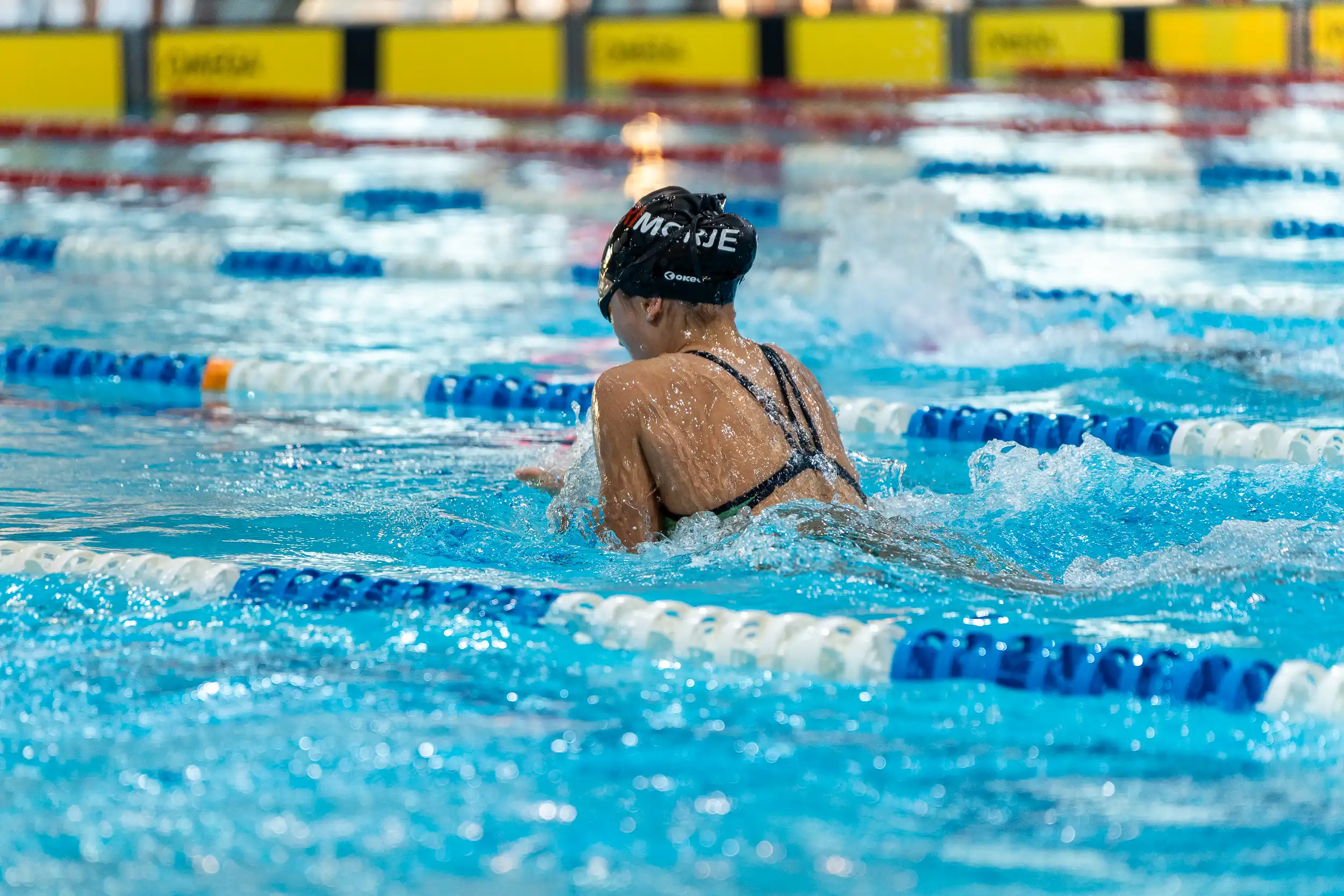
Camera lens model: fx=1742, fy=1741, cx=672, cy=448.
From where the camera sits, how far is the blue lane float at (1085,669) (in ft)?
7.71

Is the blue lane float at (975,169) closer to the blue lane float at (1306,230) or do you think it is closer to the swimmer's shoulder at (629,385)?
the blue lane float at (1306,230)

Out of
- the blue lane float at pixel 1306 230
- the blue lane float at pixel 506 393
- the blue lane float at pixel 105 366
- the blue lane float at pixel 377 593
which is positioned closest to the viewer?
the blue lane float at pixel 377 593

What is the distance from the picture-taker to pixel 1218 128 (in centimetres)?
1109

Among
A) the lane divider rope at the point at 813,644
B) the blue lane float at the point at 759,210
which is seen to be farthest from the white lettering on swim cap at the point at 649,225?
the blue lane float at the point at 759,210

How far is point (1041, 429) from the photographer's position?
422cm

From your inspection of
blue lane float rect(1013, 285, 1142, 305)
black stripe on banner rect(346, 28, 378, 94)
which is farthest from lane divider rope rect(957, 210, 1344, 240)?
black stripe on banner rect(346, 28, 378, 94)

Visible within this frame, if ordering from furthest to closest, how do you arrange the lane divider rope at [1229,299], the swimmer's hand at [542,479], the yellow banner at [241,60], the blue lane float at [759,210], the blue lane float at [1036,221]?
1. the yellow banner at [241,60]
2. the blue lane float at [759,210]
3. the blue lane float at [1036,221]
4. the lane divider rope at [1229,299]
5. the swimmer's hand at [542,479]

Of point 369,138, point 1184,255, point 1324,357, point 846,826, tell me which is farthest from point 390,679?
point 369,138

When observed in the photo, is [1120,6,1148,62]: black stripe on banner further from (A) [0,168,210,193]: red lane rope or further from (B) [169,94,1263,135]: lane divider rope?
(A) [0,168,210,193]: red lane rope

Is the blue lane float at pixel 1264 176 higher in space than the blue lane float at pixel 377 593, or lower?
higher

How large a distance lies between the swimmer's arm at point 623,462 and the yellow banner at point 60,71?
11.1 m

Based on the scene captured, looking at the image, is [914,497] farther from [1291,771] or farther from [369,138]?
[369,138]

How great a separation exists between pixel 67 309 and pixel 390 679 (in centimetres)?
414

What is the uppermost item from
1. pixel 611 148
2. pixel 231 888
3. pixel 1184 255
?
pixel 611 148
